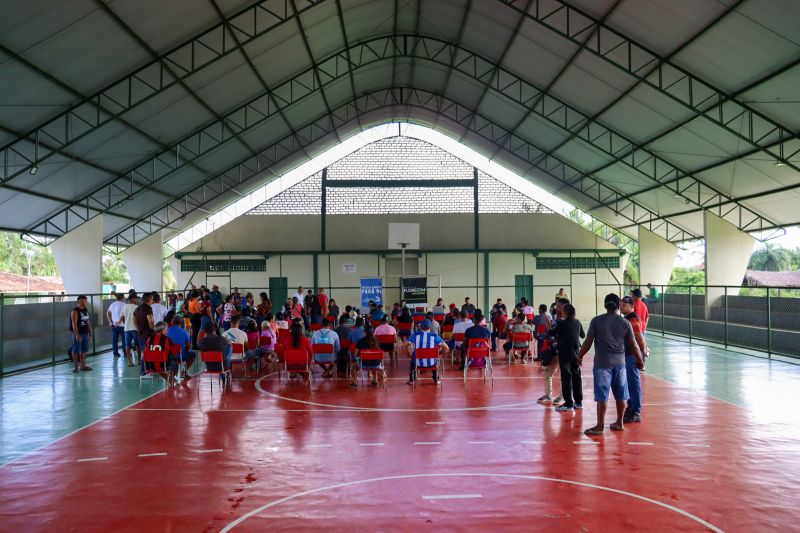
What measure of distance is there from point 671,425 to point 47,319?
16726 mm

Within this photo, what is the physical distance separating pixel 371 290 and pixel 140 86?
14.4 m

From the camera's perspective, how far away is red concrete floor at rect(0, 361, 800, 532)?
5230 millimetres

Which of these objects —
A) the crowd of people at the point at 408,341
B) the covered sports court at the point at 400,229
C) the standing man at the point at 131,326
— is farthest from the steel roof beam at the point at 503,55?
the standing man at the point at 131,326

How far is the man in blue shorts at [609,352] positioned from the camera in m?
7.80

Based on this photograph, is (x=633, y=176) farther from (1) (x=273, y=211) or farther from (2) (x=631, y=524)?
(2) (x=631, y=524)

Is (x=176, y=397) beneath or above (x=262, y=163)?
beneath

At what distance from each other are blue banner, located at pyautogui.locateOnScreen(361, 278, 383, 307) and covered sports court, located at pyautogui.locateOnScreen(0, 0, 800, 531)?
0.10 m

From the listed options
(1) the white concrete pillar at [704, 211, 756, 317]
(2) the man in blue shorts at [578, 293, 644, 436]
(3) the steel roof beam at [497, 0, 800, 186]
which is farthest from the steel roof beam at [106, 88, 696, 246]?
(2) the man in blue shorts at [578, 293, 644, 436]

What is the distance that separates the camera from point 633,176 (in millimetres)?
22781

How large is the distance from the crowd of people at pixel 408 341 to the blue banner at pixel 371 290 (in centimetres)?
922

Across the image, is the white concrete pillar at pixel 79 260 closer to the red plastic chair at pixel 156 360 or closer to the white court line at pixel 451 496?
the red plastic chair at pixel 156 360

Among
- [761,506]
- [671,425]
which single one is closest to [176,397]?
[671,425]

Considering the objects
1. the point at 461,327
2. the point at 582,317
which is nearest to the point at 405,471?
the point at 461,327

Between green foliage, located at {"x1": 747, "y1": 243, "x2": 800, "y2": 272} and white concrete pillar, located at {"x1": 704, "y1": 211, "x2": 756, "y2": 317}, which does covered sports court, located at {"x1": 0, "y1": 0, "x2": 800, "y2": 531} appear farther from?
green foliage, located at {"x1": 747, "y1": 243, "x2": 800, "y2": 272}
